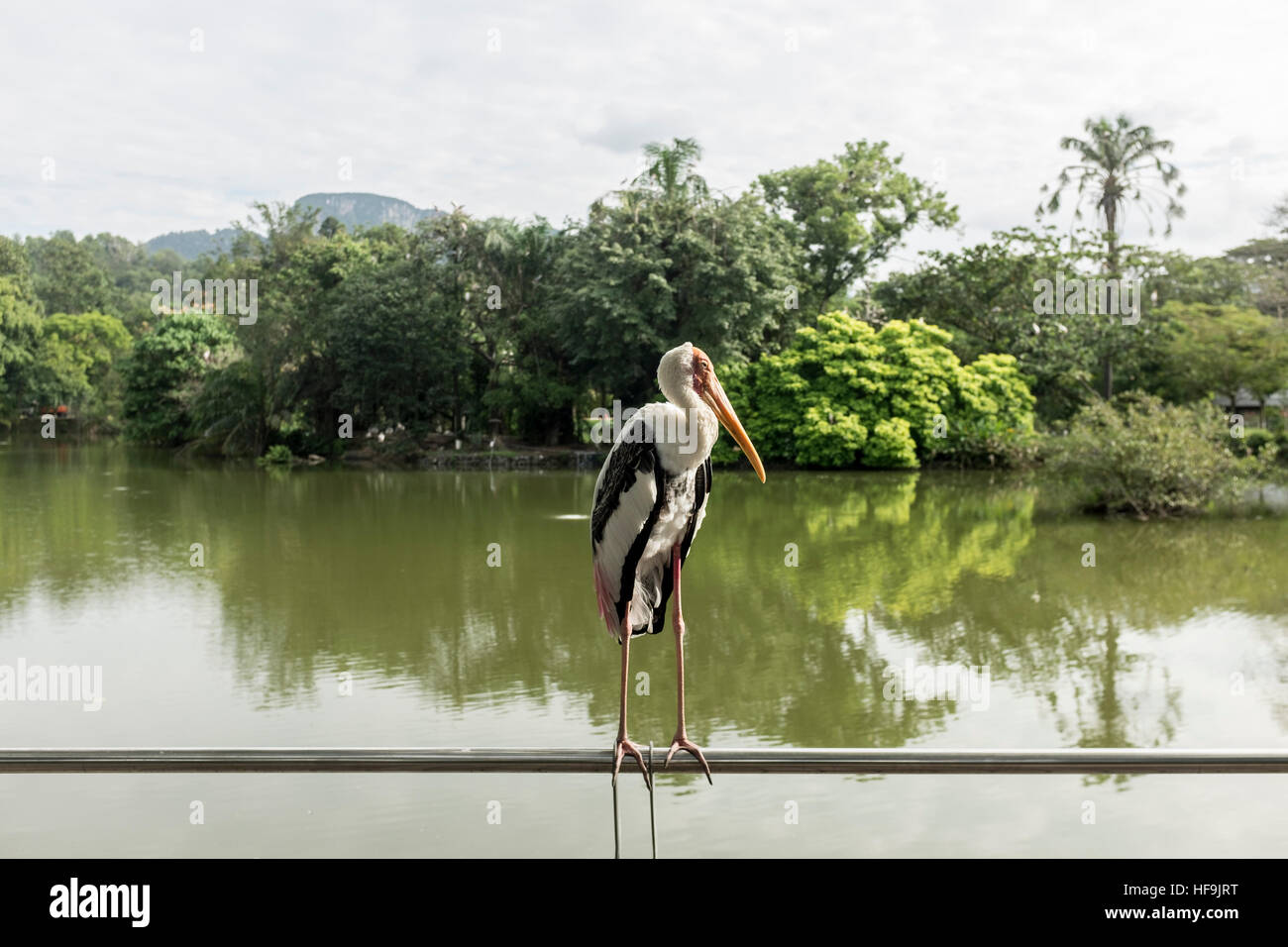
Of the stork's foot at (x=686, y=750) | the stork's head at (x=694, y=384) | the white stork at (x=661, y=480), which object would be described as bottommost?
the stork's foot at (x=686, y=750)

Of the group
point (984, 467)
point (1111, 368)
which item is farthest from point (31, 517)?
point (1111, 368)

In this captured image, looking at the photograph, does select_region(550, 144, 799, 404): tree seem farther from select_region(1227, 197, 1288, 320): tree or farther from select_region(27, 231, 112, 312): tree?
select_region(27, 231, 112, 312): tree

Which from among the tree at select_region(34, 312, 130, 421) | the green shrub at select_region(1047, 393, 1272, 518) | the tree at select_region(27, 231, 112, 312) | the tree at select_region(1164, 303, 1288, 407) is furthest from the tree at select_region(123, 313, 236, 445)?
the tree at select_region(1164, 303, 1288, 407)

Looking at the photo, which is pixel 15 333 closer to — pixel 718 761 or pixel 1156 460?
pixel 1156 460

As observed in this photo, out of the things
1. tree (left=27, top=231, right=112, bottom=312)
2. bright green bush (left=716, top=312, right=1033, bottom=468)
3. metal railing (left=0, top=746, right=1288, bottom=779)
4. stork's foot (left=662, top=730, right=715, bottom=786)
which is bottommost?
stork's foot (left=662, top=730, right=715, bottom=786)

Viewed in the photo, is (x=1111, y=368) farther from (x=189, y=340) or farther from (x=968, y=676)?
(x=189, y=340)

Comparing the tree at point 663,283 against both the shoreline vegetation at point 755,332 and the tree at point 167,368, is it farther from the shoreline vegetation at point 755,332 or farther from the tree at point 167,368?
the tree at point 167,368

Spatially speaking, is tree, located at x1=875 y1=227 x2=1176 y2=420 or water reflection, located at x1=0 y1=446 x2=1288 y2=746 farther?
tree, located at x1=875 y1=227 x2=1176 y2=420

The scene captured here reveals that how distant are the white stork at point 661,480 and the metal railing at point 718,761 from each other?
46 centimetres

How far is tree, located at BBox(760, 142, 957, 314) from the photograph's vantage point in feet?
97.6

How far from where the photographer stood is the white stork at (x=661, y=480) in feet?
7.39

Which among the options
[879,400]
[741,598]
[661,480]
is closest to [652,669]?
[741,598]

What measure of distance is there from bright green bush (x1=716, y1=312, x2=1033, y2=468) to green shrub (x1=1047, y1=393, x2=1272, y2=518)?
8381 millimetres

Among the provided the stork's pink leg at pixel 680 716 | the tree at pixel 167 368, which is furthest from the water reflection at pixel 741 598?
the tree at pixel 167 368
